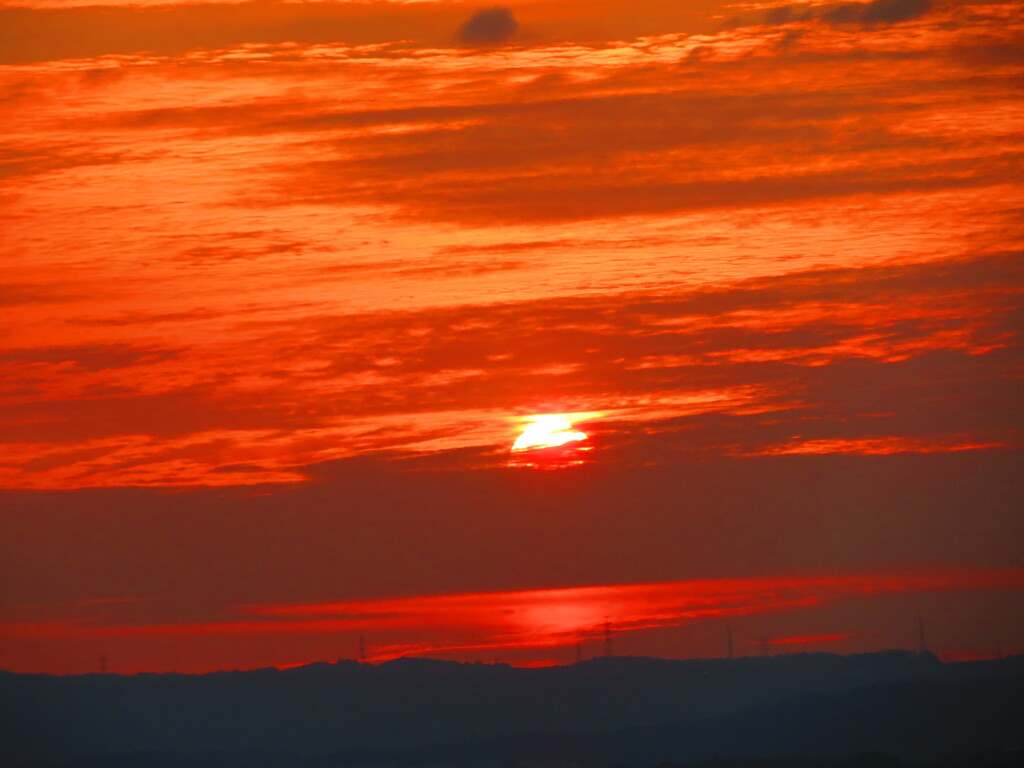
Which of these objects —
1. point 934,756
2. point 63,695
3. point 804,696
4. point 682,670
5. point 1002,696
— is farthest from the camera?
point 682,670

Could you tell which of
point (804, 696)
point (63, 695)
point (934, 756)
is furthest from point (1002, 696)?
point (63, 695)

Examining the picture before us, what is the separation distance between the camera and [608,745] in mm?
121750

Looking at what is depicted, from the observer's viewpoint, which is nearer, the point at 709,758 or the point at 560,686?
the point at 709,758

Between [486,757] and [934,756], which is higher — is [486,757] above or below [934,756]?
below

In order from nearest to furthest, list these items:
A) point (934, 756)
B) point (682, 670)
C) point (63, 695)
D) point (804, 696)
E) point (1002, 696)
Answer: point (934, 756) → point (1002, 696) → point (804, 696) → point (63, 695) → point (682, 670)

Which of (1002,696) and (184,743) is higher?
(1002,696)

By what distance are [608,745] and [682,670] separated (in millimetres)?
22746

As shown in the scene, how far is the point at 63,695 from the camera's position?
134 m

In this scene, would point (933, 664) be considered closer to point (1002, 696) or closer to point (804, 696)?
point (804, 696)

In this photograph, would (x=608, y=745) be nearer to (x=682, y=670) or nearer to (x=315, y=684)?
(x=682, y=670)

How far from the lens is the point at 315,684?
488 feet

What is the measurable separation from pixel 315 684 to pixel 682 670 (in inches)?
1392

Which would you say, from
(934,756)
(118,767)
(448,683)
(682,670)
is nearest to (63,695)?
(118,767)

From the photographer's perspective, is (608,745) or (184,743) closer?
(608,745)
